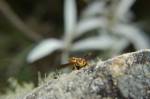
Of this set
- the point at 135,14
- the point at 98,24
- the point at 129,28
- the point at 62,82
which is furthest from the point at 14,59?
the point at 62,82

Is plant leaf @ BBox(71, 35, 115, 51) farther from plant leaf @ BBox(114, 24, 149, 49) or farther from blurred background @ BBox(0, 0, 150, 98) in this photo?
plant leaf @ BBox(114, 24, 149, 49)

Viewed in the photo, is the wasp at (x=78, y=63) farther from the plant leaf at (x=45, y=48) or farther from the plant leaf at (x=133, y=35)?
the plant leaf at (x=133, y=35)

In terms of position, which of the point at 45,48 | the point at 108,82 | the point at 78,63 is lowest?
the point at 108,82

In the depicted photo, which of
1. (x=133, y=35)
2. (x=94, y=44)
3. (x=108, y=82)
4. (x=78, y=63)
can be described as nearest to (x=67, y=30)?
(x=94, y=44)

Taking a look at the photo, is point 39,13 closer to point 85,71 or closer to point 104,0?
point 104,0

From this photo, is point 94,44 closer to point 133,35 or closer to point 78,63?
point 133,35

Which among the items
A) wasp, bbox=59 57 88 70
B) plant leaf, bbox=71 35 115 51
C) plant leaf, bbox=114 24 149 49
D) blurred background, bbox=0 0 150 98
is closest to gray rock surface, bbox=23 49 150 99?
wasp, bbox=59 57 88 70
